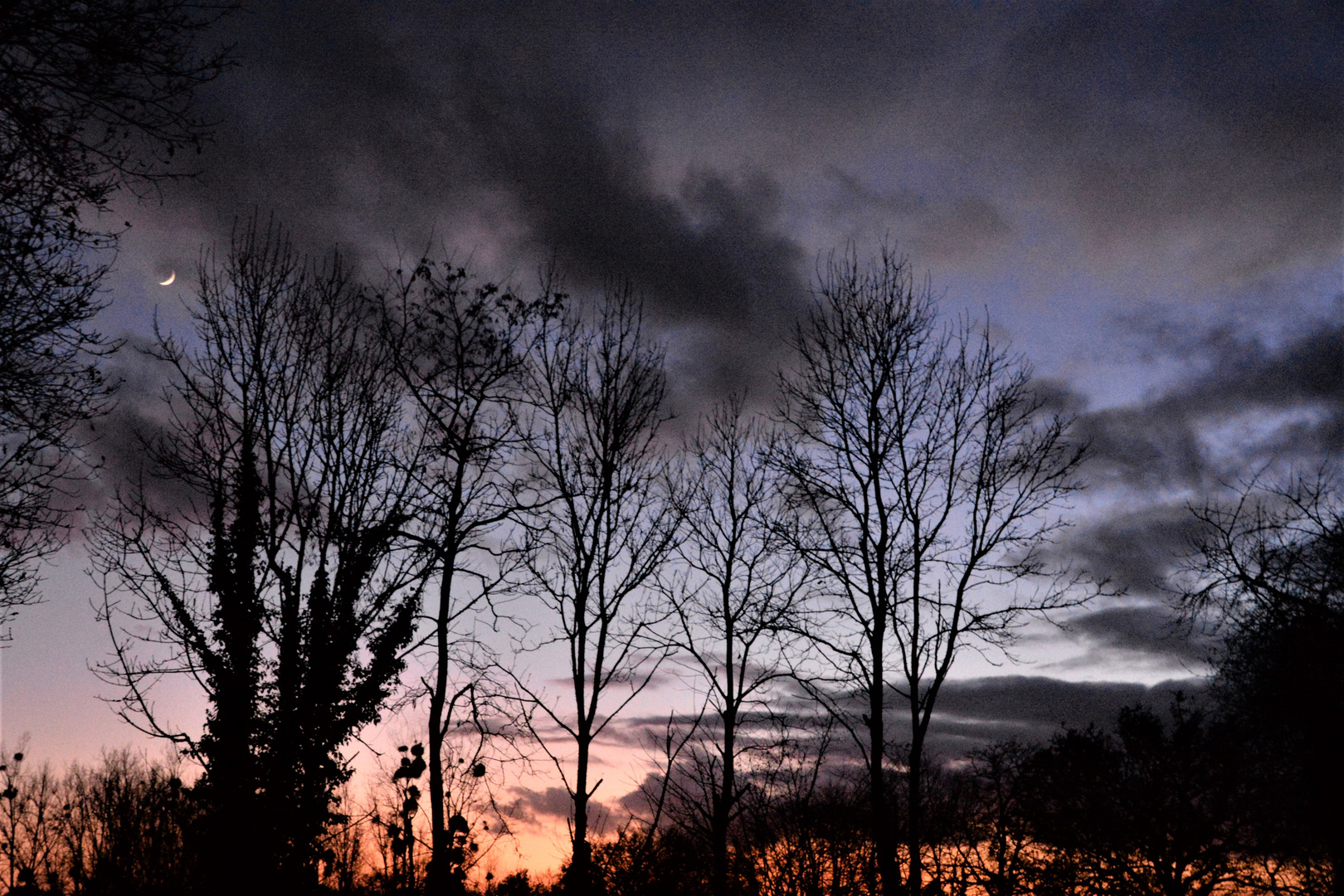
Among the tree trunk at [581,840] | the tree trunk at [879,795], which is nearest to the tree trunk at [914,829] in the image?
the tree trunk at [879,795]

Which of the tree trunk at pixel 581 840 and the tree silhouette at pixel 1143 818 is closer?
the tree trunk at pixel 581 840

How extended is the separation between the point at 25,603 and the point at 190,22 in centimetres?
999

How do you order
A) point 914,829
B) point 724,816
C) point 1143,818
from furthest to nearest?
point 1143,818
point 724,816
point 914,829

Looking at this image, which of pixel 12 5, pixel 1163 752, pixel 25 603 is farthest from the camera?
pixel 1163 752

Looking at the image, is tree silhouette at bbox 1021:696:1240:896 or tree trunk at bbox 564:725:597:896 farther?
tree silhouette at bbox 1021:696:1240:896

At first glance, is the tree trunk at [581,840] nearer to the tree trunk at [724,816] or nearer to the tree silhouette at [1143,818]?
the tree trunk at [724,816]

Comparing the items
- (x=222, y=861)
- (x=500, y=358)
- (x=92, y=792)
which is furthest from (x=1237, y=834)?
(x=92, y=792)

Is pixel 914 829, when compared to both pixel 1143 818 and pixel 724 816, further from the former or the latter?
pixel 1143 818

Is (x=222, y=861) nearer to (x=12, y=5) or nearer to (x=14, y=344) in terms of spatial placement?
(x=14, y=344)

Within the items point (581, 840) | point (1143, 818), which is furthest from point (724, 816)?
point (1143, 818)

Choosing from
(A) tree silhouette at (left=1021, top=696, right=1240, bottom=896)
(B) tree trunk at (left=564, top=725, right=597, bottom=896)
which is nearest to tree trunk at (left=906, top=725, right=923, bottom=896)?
(B) tree trunk at (left=564, top=725, right=597, bottom=896)

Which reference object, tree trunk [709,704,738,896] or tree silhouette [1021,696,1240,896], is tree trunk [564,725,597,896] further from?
tree silhouette [1021,696,1240,896]

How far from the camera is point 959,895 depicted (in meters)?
17.6

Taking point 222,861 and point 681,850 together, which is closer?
point 222,861
